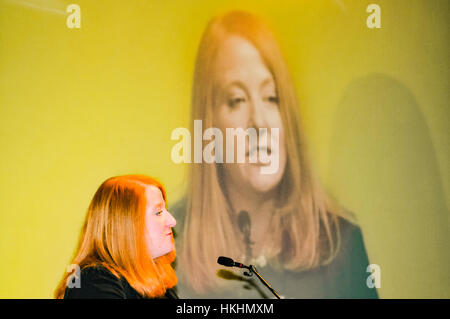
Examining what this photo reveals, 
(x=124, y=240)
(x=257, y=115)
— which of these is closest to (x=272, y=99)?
(x=257, y=115)

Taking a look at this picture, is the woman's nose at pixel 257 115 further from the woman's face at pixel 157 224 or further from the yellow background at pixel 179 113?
the woman's face at pixel 157 224

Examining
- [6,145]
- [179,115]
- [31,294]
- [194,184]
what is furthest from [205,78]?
[31,294]

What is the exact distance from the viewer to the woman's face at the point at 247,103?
131 inches

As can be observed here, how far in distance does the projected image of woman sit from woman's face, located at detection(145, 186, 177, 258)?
0.10m

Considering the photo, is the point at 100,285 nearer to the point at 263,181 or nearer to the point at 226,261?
the point at 226,261

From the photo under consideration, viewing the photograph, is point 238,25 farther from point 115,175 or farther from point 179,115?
point 115,175

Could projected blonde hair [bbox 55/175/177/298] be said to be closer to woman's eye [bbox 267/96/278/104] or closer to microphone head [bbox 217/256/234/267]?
microphone head [bbox 217/256/234/267]

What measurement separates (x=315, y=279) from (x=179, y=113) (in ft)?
4.12

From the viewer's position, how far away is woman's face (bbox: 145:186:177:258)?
313cm

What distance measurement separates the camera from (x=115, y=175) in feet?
10.7

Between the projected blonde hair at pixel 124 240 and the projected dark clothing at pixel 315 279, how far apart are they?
0.19 m

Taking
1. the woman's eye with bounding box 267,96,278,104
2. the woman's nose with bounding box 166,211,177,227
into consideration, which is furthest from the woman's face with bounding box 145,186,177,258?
the woman's eye with bounding box 267,96,278,104
